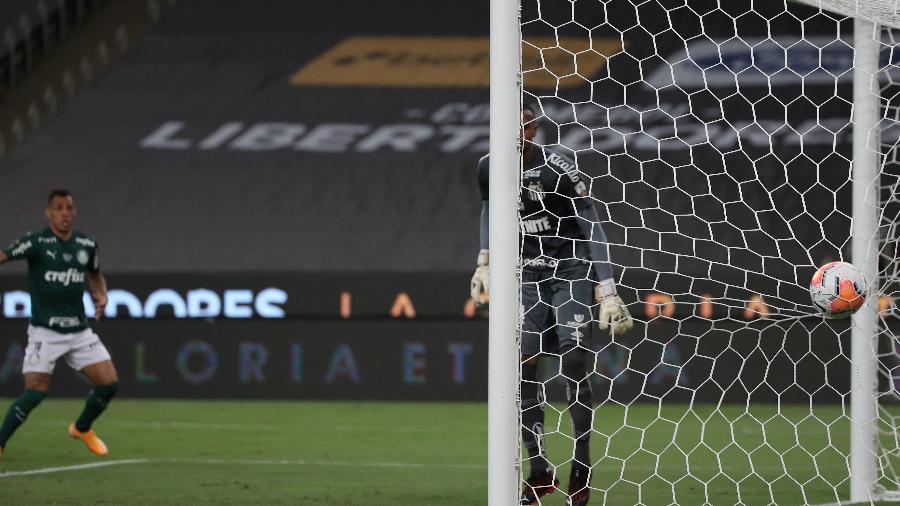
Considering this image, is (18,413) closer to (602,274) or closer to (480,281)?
(480,281)

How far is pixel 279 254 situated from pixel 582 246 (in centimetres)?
803

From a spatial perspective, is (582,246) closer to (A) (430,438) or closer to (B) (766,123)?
(A) (430,438)

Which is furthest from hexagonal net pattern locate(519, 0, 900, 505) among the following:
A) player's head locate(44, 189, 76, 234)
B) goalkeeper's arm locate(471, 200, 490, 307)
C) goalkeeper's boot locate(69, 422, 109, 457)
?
player's head locate(44, 189, 76, 234)

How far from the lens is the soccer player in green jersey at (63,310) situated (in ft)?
26.6

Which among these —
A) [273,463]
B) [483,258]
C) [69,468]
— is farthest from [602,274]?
[69,468]

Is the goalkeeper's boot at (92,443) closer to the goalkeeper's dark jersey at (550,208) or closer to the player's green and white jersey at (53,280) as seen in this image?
the player's green and white jersey at (53,280)

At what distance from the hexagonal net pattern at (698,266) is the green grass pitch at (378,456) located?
0.05m

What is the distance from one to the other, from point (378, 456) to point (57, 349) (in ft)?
6.72

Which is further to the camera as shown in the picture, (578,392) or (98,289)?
(98,289)

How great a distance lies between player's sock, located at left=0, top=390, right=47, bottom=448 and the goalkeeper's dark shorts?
327 centimetres

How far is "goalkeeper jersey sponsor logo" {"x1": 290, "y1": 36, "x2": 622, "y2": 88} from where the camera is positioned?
1532cm

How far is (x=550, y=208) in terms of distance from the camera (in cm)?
600

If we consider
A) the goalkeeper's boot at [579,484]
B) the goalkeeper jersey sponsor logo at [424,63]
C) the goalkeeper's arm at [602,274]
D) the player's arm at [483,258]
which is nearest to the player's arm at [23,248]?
the player's arm at [483,258]

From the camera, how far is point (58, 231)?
8.22 meters
